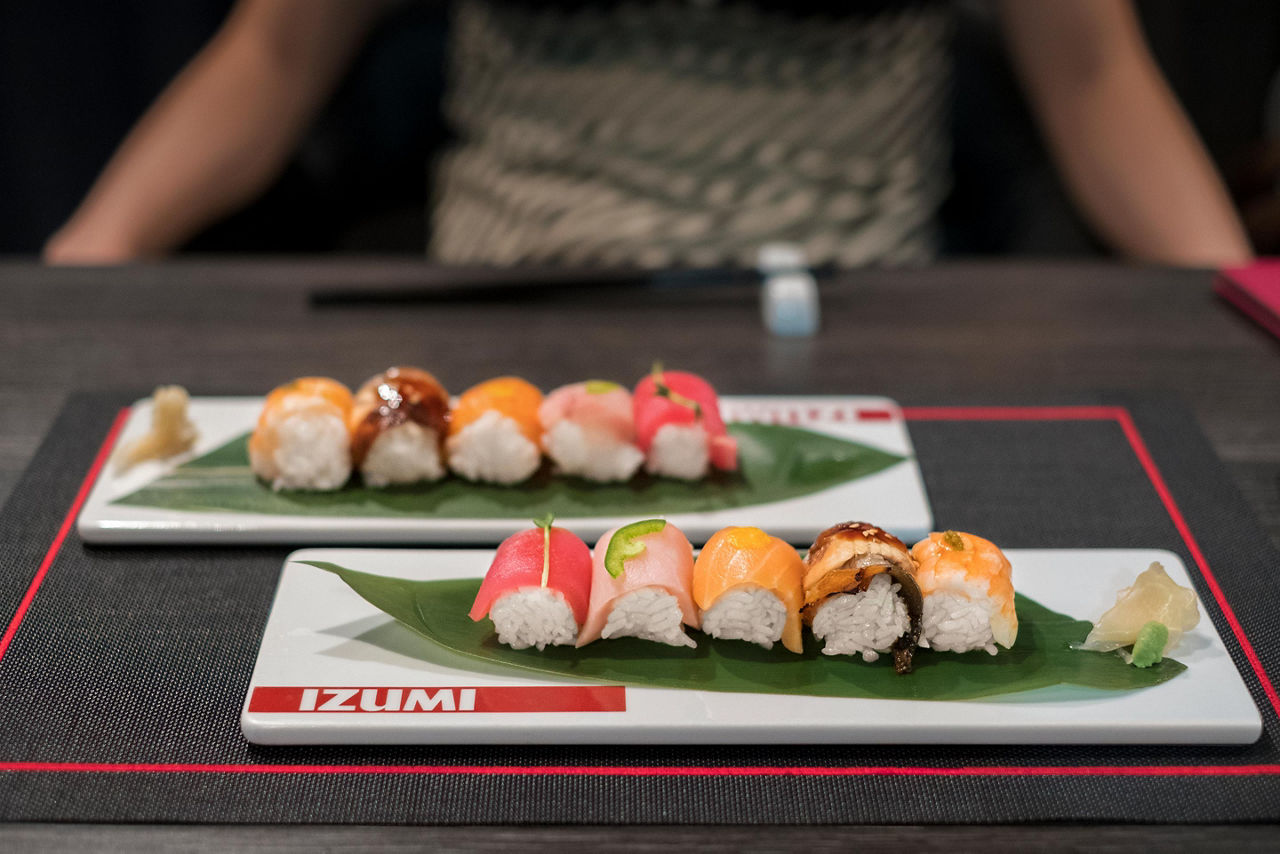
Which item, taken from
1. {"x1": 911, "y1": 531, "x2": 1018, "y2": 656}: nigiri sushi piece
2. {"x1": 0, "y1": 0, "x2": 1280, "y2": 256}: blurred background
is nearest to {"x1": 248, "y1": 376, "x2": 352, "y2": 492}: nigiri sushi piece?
{"x1": 911, "y1": 531, "x2": 1018, "y2": 656}: nigiri sushi piece

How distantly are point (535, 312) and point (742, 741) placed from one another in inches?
29.4

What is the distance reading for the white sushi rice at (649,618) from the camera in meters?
0.80

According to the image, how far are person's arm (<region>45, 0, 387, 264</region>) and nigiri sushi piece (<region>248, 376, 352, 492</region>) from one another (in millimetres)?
720

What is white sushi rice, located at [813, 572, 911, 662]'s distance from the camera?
2.57 feet

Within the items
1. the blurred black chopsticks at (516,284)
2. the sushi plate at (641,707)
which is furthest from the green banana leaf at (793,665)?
the blurred black chopsticks at (516,284)

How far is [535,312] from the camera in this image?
4.49ft

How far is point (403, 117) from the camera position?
2143 mm

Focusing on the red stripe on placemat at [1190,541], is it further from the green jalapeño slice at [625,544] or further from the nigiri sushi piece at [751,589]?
the green jalapeño slice at [625,544]

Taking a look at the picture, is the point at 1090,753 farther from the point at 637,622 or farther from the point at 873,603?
the point at 637,622

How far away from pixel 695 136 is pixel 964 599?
1.15m

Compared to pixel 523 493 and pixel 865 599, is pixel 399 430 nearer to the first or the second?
pixel 523 493

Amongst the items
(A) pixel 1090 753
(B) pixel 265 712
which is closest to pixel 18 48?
(B) pixel 265 712

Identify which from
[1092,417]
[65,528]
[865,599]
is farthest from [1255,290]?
[65,528]

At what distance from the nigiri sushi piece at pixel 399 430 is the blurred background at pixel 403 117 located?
0.96 metres
